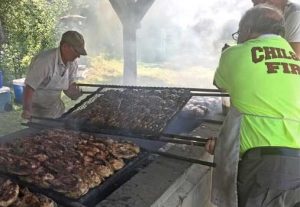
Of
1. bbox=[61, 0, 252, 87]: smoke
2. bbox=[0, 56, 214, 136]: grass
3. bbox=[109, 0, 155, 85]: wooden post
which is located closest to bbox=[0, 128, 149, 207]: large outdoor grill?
bbox=[109, 0, 155, 85]: wooden post

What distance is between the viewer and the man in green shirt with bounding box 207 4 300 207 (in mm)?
2637

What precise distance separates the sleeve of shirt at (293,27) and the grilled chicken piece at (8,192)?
A: 11.5 feet

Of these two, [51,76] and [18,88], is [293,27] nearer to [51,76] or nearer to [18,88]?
[51,76]

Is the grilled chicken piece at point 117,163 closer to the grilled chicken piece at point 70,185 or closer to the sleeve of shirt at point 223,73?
the grilled chicken piece at point 70,185

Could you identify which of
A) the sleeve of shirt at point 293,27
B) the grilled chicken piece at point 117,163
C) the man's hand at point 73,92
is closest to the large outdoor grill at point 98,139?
the grilled chicken piece at point 117,163

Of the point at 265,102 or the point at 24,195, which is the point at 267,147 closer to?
the point at 265,102

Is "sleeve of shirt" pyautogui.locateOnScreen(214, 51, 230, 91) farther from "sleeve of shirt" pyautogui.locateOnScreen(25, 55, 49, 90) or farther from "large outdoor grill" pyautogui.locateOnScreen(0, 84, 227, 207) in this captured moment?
"sleeve of shirt" pyautogui.locateOnScreen(25, 55, 49, 90)

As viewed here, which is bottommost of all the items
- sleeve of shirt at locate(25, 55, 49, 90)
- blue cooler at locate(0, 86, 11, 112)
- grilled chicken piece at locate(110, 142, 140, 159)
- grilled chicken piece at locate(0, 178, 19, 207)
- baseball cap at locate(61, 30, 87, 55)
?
blue cooler at locate(0, 86, 11, 112)

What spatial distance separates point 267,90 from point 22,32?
1164 centimetres

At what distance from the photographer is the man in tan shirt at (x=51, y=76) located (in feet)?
15.5

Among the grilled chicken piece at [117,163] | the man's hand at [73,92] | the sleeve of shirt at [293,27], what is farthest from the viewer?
the man's hand at [73,92]

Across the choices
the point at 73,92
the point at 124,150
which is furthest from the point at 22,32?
the point at 124,150

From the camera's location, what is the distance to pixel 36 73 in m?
4.75

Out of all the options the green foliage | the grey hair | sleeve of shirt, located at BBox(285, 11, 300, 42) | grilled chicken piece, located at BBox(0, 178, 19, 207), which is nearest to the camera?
grilled chicken piece, located at BBox(0, 178, 19, 207)
